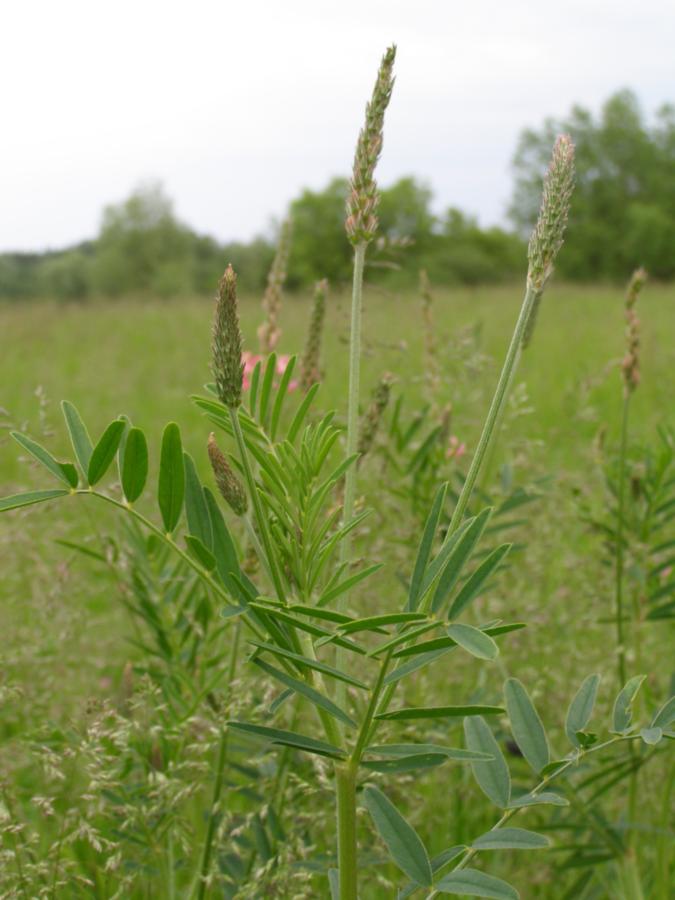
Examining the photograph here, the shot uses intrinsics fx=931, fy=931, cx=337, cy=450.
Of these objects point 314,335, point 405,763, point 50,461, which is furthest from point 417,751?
point 314,335

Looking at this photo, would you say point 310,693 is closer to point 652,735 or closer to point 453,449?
point 652,735

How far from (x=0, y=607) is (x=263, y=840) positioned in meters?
1.32

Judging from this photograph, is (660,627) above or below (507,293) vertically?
below

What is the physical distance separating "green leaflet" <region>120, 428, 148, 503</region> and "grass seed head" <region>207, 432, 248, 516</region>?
0.07 meters

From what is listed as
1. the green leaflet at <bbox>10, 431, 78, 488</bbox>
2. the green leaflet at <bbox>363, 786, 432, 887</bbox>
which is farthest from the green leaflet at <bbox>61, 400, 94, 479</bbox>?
the green leaflet at <bbox>363, 786, 432, 887</bbox>

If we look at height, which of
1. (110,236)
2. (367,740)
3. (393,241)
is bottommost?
(367,740)

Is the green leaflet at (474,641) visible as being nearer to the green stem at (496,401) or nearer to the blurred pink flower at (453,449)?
the green stem at (496,401)

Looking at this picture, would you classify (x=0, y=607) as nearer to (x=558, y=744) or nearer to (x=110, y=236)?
(x=558, y=744)

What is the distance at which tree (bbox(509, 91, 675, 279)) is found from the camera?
34531mm

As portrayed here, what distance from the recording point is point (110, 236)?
3881cm

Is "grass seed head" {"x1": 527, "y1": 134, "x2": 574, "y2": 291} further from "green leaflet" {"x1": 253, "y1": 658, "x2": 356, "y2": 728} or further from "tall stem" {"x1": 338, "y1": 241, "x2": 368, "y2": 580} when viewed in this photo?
"green leaflet" {"x1": 253, "y1": 658, "x2": 356, "y2": 728}

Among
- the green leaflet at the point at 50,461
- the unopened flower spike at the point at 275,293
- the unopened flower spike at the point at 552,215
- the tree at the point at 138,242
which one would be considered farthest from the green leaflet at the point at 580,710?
the tree at the point at 138,242

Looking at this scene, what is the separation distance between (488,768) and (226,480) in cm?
35

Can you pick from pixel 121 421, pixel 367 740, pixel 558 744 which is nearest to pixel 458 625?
pixel 367 740
